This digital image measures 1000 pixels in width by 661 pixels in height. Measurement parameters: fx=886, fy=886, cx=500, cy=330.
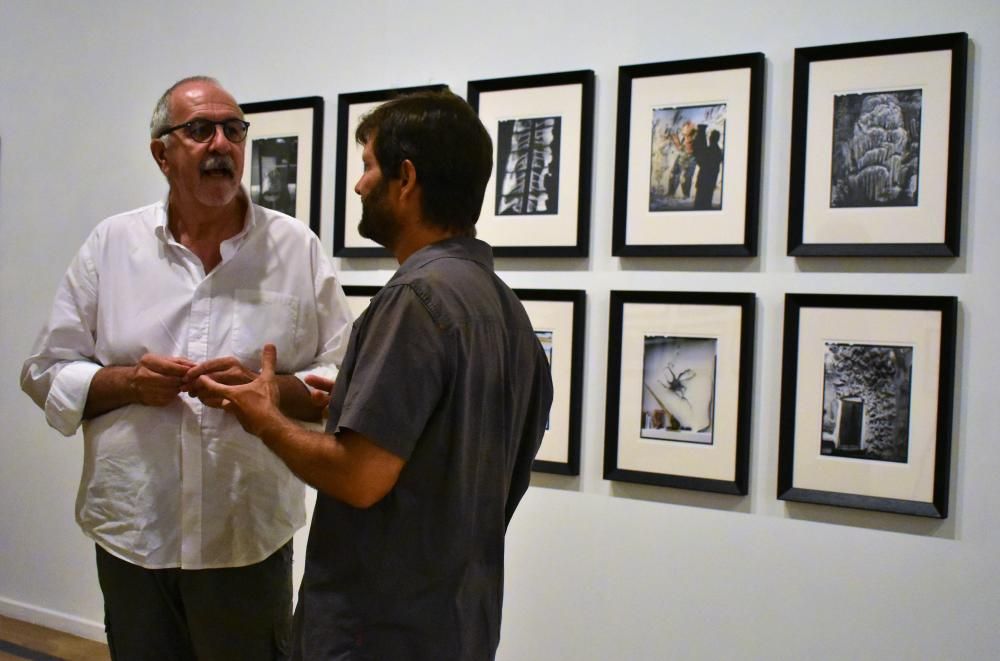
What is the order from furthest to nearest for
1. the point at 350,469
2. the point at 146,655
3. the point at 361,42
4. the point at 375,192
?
the point at 361,42
the point at 146,655
the point at 375,192
the point at 350,469

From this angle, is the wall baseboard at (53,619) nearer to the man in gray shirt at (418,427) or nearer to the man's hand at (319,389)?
the man's hand at (319,389)

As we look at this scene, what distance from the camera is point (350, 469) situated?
4.14ft

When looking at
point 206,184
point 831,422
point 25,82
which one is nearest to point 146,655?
point 206,184

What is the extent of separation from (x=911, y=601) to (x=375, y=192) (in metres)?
1.60

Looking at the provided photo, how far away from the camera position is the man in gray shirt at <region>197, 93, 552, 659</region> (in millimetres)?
1262

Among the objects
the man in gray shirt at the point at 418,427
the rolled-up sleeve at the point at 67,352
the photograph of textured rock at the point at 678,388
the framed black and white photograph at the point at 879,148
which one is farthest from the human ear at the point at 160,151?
the framed black and white photograph at the point at 879,148

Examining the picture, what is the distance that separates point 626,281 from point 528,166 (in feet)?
1.45

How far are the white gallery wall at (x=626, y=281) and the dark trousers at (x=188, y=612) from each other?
0.90m

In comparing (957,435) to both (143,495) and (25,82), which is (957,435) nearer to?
(143,495)

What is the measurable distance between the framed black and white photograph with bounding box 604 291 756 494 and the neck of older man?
102 centimetres

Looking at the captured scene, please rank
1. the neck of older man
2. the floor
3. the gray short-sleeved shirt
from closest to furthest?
the gray short-sleeved shirt → the neck of older man → the floor

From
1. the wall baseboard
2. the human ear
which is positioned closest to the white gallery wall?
the wall baseboard

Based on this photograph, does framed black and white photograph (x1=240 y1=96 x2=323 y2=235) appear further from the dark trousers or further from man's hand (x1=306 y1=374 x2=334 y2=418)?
the dark trousers

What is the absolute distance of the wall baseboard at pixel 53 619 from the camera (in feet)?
10.7
